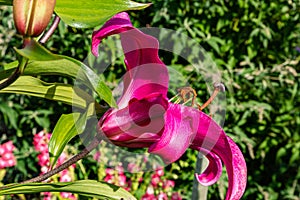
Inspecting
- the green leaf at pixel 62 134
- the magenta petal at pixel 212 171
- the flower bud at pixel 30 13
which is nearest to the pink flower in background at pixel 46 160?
the green leaf at pixel 62 134

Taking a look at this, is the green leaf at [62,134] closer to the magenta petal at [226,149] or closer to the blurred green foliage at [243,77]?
the magenta petal at [226,149]

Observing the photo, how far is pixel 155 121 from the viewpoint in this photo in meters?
0.65

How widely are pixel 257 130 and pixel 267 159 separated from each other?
0.21 m

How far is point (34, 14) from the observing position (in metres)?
0.52

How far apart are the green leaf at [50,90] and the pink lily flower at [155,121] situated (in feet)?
0.19

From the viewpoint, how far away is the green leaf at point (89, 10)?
616mm

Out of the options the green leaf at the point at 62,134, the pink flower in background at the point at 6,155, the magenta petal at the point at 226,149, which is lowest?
the pink flower in background at the point at 6,155

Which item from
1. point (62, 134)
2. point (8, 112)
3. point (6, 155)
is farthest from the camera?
point (8, 112)

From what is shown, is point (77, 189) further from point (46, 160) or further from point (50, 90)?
point (46, 160)

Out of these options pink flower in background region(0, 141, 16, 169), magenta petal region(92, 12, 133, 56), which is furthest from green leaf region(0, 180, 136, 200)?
pink flower in background region(0, 141, 16, 169)

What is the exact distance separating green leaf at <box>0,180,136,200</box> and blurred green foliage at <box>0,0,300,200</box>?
1.50 metres

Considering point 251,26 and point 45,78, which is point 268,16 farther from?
point 45,78

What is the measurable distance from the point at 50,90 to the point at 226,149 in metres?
0.22

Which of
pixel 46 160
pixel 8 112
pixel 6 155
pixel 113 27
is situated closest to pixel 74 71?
pixel 113 27
